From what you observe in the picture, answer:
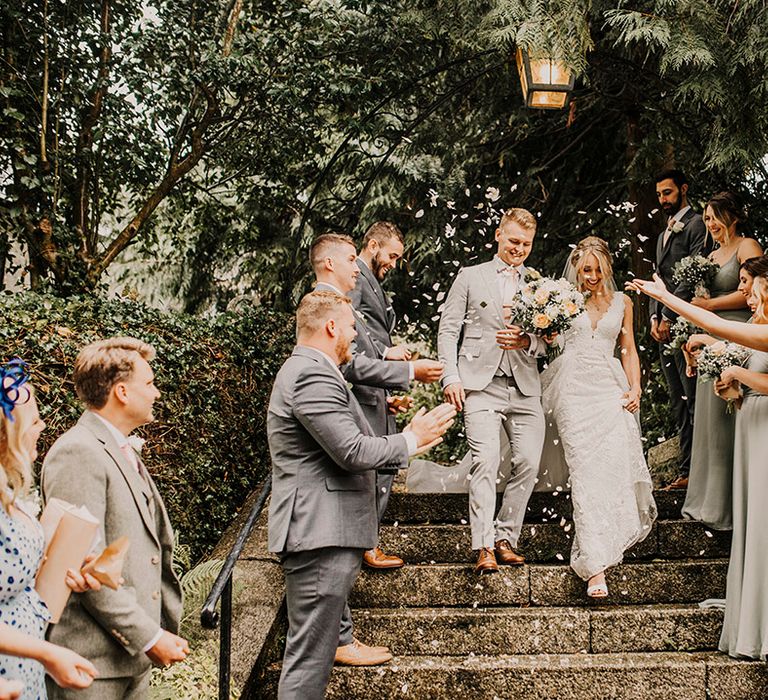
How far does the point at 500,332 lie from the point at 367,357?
96 centimetres

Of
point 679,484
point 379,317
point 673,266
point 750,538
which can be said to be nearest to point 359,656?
point 379,317

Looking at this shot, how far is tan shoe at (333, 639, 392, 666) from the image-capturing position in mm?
4547

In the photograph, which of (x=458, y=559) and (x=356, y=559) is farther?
(x=458, y=559)

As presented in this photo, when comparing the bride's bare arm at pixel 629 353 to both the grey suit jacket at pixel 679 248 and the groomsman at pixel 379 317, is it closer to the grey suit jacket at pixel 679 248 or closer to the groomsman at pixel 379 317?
the grey suit jacket at pixel 679 248

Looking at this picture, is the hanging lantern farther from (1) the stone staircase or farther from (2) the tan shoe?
(2) the tan shoe

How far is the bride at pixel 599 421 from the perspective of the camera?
5.12 meters

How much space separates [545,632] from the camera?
16.1 feet

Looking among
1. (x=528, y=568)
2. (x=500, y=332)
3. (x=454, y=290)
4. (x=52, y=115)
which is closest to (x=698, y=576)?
(x=528, y=568)

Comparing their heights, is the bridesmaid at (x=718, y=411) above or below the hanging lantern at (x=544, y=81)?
below

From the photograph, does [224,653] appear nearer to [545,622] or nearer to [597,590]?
[545,622]

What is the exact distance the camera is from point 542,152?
29.4ft

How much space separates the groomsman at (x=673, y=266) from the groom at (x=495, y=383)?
4.76 feet

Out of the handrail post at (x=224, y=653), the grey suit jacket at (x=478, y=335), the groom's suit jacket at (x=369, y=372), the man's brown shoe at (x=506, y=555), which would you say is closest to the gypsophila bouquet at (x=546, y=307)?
the grey suit jacket at (x=478, y=335)

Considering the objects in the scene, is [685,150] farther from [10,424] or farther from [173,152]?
[10,424]
